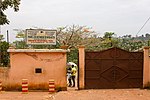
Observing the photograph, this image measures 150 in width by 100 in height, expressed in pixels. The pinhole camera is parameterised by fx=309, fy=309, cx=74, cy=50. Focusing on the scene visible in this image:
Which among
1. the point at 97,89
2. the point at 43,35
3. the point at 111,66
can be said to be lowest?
the point at 97,89

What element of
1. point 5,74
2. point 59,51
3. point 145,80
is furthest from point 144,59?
point 5,74

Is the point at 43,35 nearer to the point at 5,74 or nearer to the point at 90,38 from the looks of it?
the point at 5,74

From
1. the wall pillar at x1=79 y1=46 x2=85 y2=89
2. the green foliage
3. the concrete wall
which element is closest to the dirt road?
the wall pillar at x1=79 y1=46 x2=85 y2=89

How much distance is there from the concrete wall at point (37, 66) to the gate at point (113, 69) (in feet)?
5.36

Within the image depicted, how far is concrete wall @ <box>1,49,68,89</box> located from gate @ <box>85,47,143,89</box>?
163 cm

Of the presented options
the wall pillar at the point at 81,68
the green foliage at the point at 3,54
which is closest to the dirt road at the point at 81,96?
the wall pillar at the point at 81,68

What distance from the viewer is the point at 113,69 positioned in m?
19.6

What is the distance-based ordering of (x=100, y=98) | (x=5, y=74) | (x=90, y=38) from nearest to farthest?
(x=100, y=98), (x=5, y=74), (x=90, y=38)

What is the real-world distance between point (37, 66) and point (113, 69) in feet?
15.8

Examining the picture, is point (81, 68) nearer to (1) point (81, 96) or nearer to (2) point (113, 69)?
A: (2) point (113, 69)

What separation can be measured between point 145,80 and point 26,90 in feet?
24.4

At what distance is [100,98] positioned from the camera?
47.4 ft

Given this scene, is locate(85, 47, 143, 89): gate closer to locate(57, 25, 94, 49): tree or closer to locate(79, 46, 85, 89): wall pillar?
locate(79, 46, 85, 89): wall pillar

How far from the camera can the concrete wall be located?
19.3m
